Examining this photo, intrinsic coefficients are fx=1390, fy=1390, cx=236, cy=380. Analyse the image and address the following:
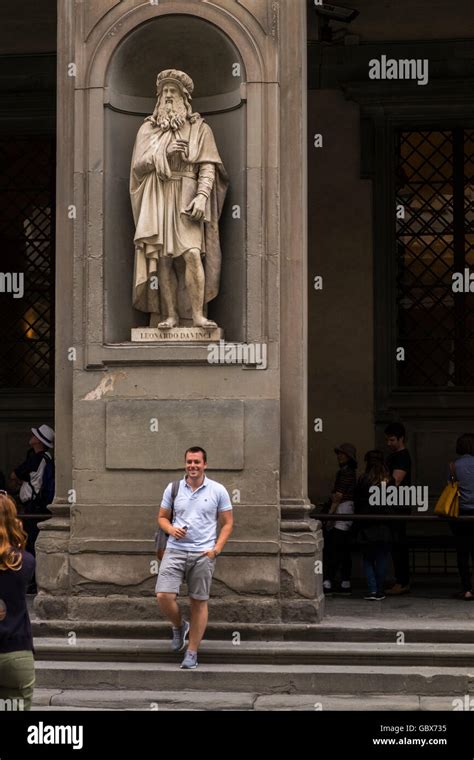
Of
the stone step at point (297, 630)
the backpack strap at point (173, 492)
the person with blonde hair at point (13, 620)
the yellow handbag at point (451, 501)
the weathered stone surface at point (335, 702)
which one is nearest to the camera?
the person with blonde hair at point (13, 620)

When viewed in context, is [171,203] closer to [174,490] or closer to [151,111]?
[151,111]

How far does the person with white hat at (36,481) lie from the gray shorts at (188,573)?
342 centimetres

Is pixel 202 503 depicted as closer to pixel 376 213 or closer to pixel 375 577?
pixel 375 577

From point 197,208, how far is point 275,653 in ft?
13.7

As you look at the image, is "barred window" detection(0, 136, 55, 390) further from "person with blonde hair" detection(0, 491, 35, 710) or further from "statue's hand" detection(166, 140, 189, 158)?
"person with blonde hair" detection(0, 491, 35, 710)

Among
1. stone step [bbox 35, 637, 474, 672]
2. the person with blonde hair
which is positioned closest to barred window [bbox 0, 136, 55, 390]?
stone step [bbox 35, 637, 474, 672]

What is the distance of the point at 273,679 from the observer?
11984mm

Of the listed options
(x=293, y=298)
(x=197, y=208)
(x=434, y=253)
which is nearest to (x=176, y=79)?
(x=197, y=208)

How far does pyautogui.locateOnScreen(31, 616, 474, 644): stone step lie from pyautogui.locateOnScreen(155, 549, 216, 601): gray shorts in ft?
2.63

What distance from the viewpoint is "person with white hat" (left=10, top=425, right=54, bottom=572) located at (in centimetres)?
1531

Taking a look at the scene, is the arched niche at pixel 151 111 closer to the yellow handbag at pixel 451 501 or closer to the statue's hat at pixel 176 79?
the statue's hat at pixel 176 79

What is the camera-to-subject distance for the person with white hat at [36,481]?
15.3 meters

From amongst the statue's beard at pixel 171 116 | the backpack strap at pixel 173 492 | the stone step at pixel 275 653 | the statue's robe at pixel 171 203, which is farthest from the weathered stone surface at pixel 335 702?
the statue's beard at pixel 171 116

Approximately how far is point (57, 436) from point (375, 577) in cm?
369
